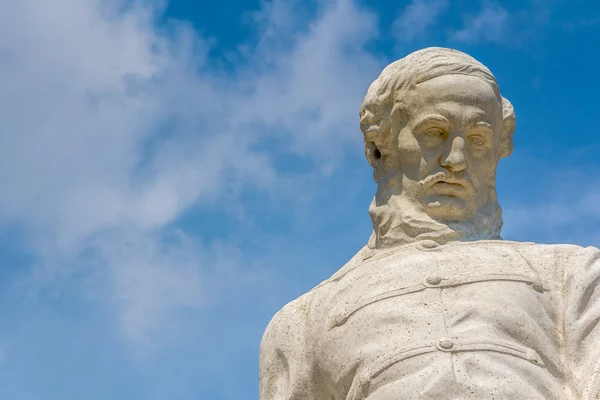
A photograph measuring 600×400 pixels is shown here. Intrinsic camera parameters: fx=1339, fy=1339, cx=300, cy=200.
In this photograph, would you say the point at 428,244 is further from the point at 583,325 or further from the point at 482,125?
the point at 583,325

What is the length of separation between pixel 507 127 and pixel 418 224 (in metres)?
1.14

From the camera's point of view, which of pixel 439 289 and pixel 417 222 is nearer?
pixel 439 289

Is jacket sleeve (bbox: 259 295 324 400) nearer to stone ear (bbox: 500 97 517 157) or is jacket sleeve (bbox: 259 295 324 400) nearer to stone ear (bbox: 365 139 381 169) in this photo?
stone ear (bbox: 365 139 381 169)

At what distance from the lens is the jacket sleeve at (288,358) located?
360 inches

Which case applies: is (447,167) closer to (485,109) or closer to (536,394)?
(485,109)

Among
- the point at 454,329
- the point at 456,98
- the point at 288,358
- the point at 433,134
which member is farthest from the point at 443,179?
the point at 288,358

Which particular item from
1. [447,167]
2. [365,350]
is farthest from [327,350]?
[447,167]

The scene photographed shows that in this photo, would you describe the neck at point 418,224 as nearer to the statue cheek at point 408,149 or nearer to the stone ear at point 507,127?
the statue cheek at point 408,149

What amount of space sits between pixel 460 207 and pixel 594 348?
1.46 m

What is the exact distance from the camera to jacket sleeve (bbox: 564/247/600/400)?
834cm

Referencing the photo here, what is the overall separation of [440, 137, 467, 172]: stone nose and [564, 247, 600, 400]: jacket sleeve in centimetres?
106

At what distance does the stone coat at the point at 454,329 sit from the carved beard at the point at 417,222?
0.17 m

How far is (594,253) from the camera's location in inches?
352

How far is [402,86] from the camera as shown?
9594 millimetres
